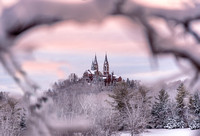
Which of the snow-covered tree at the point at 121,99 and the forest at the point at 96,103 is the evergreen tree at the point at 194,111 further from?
the snow-covered tree at the point at 121,99

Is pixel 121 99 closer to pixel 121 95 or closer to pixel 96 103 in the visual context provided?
pixel 121 95

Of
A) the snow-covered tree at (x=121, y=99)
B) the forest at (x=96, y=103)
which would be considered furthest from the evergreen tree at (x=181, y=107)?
the snow-covered tree at (x=121, y=99)

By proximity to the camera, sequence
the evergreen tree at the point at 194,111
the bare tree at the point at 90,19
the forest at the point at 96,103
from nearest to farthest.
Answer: the bare tree at the point at 90,19, the forest at the point at 96,103, the evergreen tree at the point at 194,111

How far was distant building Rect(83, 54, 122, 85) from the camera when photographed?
0.94m

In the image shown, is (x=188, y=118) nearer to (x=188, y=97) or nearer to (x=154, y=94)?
(x=188, y=97)

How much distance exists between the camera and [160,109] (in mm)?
1358

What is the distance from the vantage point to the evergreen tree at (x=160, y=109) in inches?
45.2

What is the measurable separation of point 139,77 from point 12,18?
446 mm

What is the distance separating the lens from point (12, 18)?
2.45ft

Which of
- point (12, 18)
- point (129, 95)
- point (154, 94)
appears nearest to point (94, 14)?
point (12, 18)

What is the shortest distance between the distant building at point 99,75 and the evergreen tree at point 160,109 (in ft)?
0.61

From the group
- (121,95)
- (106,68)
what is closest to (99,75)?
(106,68)

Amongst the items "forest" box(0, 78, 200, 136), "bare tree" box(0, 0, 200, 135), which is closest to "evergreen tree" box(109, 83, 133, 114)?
"forest" box(0, 78, 200, 136)

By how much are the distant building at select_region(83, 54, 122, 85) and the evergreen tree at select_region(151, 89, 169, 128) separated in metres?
0.18
